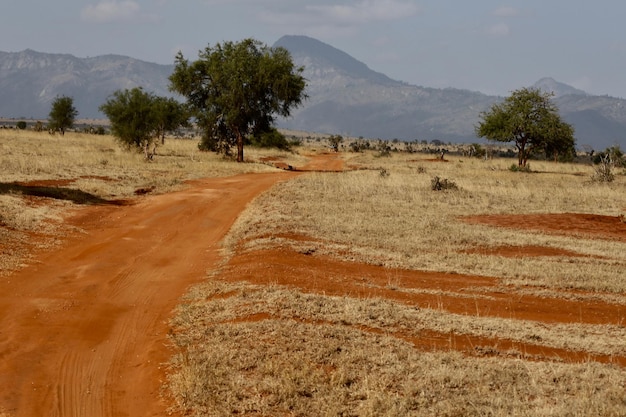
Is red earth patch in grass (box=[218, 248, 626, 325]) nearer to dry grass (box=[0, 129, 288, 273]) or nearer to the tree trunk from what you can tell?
dry grass (box=[0, 129, 288, 273])

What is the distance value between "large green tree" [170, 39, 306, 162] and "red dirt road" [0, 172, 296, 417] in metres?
24.6

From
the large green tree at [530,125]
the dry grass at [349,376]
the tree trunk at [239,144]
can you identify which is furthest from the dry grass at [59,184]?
the large green tree at [530,125]

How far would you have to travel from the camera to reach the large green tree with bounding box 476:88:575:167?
164 feet

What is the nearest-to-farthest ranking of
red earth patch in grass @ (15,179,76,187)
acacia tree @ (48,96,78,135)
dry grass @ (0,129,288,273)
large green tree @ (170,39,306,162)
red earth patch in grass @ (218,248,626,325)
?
red earth patch in grass @ (218,248,626,325) → dry grass @ (0,129,288,273) → red earth patch in grass @ (15,179,76,187) → large green tree @ (170,39,306,162) → acacia tree @ (48,96,78,135)

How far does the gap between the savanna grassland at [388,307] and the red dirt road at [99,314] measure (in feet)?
1.73

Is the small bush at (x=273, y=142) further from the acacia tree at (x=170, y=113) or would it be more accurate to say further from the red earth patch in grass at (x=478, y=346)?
the red earth patch in grass at (x=478, y=346)

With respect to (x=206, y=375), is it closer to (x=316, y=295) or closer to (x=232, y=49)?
(x=316, y=295)

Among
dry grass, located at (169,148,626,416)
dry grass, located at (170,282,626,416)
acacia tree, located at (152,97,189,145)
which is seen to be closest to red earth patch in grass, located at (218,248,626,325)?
dry grass, located at (169,148,626,416)

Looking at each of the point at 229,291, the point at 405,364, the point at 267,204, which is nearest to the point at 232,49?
the point at 267,204

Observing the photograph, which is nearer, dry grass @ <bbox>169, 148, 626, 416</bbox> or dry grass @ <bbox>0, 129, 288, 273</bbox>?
dry grass @ <bbox>169, 148, 626, 416</bbox>

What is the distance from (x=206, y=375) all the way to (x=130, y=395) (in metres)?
0.97

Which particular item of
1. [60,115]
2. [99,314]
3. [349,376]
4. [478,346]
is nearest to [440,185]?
[478,346]

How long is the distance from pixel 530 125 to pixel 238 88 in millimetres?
26066

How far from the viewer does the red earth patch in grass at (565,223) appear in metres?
19.9
